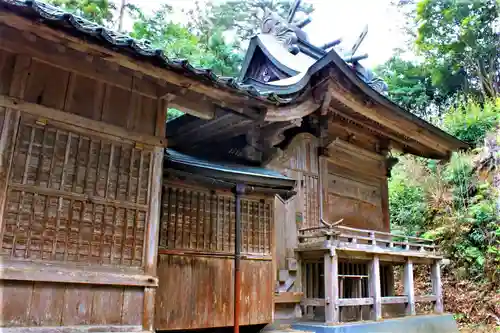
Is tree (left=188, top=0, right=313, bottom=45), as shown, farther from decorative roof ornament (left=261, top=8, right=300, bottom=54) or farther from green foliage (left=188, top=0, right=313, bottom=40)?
decorative roof ornament (left=261, top=8, right=300, bottom=54)

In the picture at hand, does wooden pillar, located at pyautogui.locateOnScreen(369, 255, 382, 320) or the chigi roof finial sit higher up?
the chigi roof finial

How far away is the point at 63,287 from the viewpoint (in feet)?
14.1

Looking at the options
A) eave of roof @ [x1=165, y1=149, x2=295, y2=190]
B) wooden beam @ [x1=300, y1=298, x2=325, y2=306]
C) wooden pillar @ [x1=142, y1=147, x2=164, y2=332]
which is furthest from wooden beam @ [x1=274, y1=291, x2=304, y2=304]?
wooden pillar @ [x1=142, y1=147, x2=164, y2=332]

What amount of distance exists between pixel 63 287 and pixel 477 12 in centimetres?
2483

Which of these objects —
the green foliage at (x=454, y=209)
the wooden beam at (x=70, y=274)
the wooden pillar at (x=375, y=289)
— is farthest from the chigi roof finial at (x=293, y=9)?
the wooden beam at (x=70, y=274)

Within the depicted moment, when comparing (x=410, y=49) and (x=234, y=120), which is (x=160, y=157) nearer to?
(x=234, y=120)

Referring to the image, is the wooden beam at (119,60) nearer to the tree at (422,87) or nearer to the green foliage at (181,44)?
the green foliage at (181,44)

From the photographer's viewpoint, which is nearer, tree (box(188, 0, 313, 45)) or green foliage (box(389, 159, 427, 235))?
green foliage (box(389, 159, 427, 235))

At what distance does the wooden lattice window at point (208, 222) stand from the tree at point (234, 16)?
20.3 meters

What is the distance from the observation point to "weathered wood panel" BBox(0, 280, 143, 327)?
3.98 m

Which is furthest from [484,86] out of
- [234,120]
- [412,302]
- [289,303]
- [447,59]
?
[234,120]

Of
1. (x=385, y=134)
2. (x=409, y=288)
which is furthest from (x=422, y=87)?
(x=409, y=288)

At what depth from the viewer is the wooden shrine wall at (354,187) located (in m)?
10.7

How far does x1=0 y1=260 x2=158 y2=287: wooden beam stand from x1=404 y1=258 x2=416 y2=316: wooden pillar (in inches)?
329
